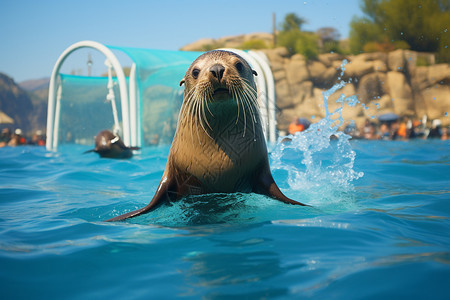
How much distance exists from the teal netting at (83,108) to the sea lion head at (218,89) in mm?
10280

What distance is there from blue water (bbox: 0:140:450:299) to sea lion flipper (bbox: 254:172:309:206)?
4.4 inches

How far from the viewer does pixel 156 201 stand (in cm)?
321

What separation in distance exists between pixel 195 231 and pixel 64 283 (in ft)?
3.18

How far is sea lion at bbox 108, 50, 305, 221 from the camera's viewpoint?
127 inches

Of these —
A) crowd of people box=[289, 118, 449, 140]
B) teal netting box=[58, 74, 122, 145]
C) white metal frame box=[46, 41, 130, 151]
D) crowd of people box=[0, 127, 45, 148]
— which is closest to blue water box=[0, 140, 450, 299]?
white metal frame box=[46, 41, 130, 151]

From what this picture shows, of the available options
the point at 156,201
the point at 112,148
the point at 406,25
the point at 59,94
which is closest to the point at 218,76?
the point at 156,201

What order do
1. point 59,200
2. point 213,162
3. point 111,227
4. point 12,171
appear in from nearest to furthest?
point 111,227
point 213,162
point 59,200
point 12,171

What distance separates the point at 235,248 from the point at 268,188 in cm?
107

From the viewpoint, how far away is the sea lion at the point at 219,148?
3225 mm

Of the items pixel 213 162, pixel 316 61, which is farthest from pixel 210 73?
pixel 316 61

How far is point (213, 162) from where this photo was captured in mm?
3264

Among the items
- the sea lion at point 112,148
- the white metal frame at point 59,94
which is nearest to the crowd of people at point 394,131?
the white metal frame at point 59,94

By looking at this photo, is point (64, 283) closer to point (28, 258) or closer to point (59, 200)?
point (28, 258)

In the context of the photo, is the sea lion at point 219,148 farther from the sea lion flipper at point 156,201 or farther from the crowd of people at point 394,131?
the crowd of people at point 394,131
